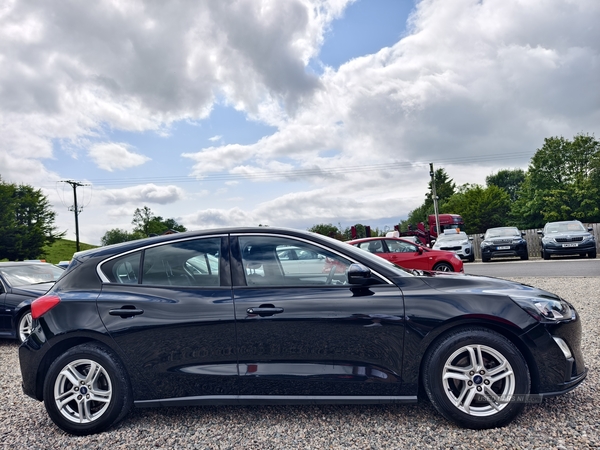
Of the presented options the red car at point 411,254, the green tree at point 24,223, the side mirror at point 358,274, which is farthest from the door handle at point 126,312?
the green tree at point 24,223

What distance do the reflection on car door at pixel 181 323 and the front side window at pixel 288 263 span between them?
0.64ft

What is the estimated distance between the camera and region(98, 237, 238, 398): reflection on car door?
10.4 feet

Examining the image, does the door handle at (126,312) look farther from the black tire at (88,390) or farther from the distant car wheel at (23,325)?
the distant car wheel at (23,325)

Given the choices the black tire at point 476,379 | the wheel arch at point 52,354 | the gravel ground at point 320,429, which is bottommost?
the gravel ground at point 320,429

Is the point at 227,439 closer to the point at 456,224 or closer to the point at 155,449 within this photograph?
the point at 155,449

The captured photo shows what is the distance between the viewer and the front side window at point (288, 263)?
129 inches

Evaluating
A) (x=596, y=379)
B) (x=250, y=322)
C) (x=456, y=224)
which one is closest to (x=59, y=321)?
(x=250, y=322)

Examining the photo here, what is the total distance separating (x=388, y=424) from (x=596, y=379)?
208 cm

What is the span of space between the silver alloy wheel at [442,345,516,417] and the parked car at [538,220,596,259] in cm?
1847

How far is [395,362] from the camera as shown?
305cm

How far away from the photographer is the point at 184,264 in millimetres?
3445

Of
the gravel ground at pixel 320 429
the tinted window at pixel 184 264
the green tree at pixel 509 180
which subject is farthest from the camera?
the green tree at pixel 509 180

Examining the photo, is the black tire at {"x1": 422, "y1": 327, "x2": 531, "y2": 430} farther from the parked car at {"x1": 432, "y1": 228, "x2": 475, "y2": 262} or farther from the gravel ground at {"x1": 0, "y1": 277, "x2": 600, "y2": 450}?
the parked car at {"x1": 432, "y1": 228, "x2": 475, "y2": 262}

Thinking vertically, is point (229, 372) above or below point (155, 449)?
above
